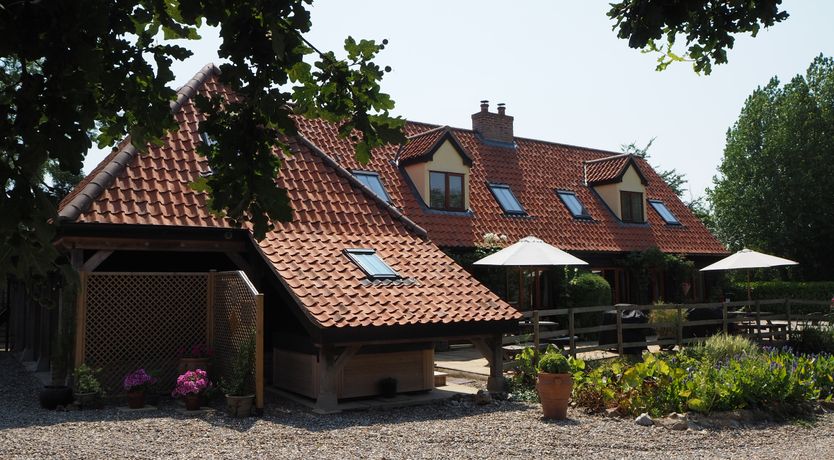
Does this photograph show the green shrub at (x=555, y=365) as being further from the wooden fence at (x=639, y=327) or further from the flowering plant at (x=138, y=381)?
the flowering plant at (x=138, y=381)

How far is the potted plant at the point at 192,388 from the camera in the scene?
31.6 feet

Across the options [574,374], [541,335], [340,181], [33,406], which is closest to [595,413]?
[574,374]

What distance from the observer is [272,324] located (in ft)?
39.1

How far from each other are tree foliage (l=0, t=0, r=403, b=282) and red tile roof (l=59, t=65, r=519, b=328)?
5.21m

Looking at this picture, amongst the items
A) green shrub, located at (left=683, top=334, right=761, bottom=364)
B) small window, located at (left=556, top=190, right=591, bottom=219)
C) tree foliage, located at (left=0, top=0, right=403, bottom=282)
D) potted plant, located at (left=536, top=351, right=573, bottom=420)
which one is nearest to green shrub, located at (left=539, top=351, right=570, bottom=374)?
potted plant, located at (left=536, top=351, right=573, bottom=420)

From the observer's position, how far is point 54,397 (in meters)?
9.81

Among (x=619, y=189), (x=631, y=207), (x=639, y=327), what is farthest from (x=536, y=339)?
(x=631, y=207)

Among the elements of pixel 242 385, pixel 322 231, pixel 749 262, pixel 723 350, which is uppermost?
pixel 322 231

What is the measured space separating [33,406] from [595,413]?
7731 mm

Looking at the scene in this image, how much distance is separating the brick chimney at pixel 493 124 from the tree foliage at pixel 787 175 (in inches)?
865

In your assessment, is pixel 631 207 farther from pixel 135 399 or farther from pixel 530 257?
pixel 135 399

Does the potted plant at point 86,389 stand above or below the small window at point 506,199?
below

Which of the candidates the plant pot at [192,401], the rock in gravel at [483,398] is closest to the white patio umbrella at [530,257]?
the rock in gravel at [483,398]

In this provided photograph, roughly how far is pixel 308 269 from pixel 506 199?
1109 cm
